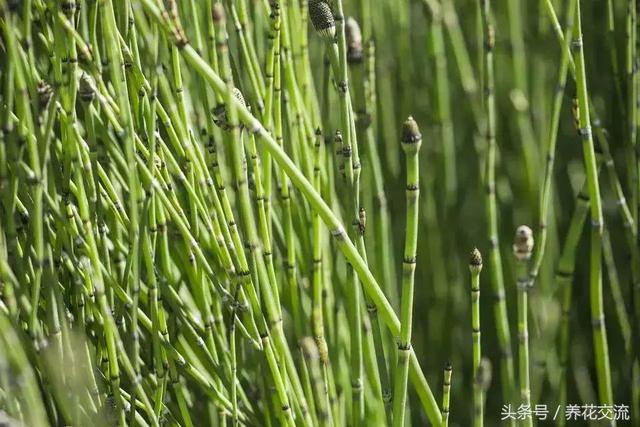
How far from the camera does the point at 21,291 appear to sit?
0.76 meters

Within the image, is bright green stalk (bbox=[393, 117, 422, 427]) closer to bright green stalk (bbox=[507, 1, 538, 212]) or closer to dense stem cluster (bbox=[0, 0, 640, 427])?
dense stem cluster (bbox=[0, 0, 640, 427])

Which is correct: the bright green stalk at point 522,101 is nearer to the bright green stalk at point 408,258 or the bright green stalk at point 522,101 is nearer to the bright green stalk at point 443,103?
the bright green stalk at point 443,103

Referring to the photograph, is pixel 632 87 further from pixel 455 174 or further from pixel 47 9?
pixel 47 9

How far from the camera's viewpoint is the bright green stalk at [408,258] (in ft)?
2.12

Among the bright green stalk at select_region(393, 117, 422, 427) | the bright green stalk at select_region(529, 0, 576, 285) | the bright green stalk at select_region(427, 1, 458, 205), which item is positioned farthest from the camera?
the bright green stalk at select_region(427, 1, 458, 205)

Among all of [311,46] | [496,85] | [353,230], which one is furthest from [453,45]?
[353,230]

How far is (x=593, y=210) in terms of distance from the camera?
94 centimetres

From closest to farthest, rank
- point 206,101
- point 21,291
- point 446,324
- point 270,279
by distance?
point 21,291 < point 270,279 < point 206,101 < point 446,324

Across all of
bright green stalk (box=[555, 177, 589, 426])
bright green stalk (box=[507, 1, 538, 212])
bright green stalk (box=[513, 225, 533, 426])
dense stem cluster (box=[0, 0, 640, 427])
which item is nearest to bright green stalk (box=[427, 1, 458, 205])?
dense stem cluster (box=[0, 0, 640, 427])

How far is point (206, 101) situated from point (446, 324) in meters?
0.63

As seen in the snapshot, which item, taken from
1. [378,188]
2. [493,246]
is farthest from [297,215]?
[493,246]

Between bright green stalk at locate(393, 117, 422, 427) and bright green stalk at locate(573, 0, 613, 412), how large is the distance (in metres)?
0.29

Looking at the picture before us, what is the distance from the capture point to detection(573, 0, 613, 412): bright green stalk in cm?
91

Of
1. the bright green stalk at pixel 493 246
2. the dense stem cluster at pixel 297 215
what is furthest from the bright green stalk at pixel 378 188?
the bright green stalk at pixel 493 246
